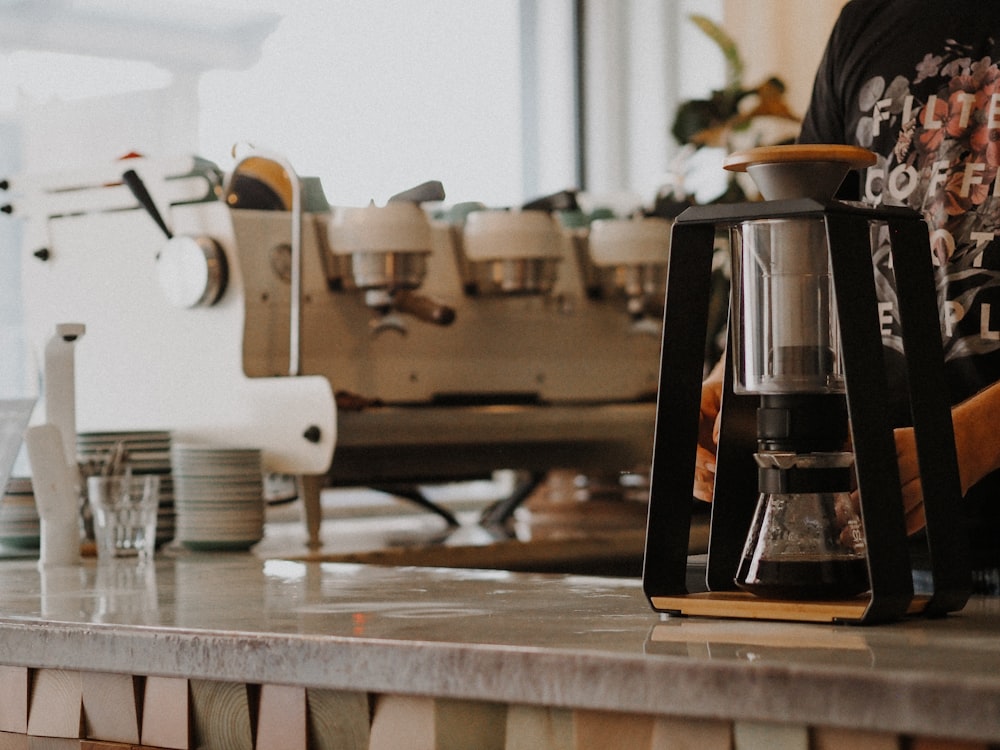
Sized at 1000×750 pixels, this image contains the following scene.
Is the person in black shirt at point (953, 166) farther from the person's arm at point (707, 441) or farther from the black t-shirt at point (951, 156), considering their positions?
the person's arm at point (707, 441)

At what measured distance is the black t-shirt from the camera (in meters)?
1.50

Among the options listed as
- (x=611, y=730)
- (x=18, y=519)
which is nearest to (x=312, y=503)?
(x=18, y=519)

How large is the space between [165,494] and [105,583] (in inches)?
20.3

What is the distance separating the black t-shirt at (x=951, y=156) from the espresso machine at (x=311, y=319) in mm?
→ 745

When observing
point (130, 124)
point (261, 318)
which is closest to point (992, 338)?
point (261, 318)

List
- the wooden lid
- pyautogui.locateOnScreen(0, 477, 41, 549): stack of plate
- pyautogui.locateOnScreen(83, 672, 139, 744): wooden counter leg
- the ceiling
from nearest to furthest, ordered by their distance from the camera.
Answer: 1. the wooden lid
2. pyautogui.locateOnScreen(83, 672, 139, 744): wooden counter leg
3. pyautogui.locateOnScreen(0, 477, 41, 549): stack of plate
4. the ceiling

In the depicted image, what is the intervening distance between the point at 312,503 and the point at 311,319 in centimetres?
27

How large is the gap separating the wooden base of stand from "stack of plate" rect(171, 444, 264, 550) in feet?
3.29

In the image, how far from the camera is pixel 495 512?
273cm

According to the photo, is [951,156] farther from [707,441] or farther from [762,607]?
[762,607]

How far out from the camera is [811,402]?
1.00 m

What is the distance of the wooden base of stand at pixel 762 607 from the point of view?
978mm

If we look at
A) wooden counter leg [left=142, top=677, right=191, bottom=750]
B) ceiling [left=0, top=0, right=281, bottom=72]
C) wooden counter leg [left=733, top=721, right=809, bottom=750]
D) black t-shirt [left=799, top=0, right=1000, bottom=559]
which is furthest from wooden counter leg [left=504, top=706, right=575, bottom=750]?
ceiling [left=0, top=0, right=281, bottom=72]

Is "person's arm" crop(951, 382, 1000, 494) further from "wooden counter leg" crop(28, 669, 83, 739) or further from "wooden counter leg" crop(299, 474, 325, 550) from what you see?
"wooden counter leg" crop(299, 474, 325, 550)
